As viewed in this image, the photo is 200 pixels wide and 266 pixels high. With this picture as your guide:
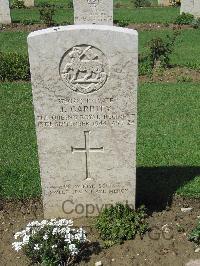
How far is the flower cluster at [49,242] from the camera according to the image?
4984mm

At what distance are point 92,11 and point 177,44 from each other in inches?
143

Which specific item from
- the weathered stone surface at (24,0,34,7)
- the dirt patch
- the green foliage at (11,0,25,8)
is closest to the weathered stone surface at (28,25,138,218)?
the dirt patch

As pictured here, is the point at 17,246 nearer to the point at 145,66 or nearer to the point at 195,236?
the point at 195,236

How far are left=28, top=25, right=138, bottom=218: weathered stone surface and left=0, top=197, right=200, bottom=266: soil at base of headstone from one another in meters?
0.41

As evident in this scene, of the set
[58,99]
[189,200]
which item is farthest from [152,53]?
[58,99]

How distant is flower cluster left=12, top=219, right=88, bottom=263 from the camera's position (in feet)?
16.4

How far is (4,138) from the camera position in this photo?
349 inches

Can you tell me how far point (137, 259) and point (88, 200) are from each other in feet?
3.63

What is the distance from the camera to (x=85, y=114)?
5461 millimetres

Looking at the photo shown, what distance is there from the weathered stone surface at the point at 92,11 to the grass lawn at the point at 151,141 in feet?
13.2

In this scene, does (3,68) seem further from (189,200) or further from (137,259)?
(137,259)

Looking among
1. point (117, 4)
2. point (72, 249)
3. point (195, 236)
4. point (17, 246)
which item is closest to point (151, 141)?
point (195, 236)

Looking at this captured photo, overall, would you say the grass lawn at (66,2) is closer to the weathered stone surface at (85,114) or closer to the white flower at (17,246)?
the weathered stone surface at (85,114)

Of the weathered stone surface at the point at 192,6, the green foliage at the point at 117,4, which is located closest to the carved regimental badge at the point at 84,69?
the weathered stone surface at the point at 192,6
